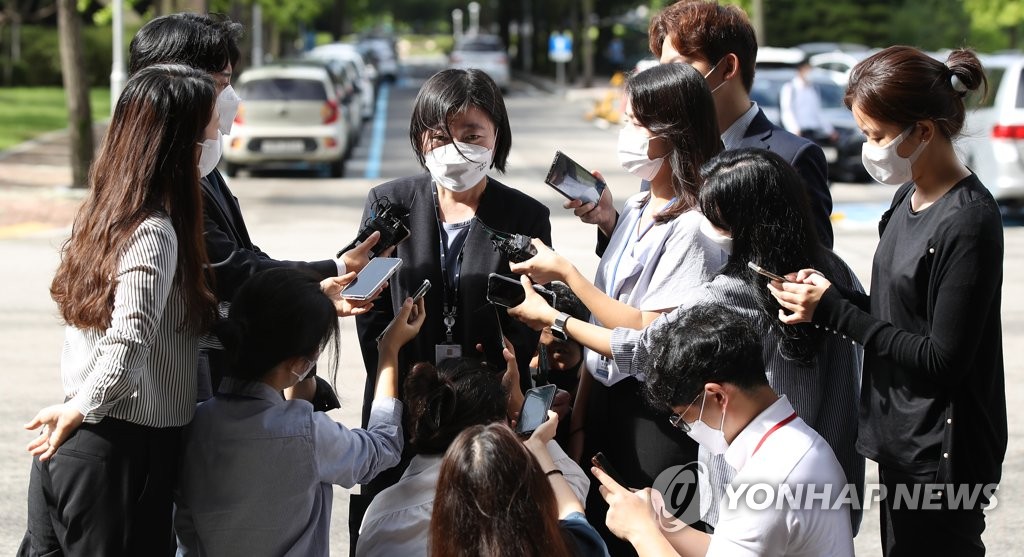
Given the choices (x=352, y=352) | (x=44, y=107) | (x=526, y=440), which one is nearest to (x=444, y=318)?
(x=526, y=440)

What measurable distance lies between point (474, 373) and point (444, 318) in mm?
395

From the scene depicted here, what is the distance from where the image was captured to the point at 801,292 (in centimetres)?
327

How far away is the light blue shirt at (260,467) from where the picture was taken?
327 centimetres

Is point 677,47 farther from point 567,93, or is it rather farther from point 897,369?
point 567,93

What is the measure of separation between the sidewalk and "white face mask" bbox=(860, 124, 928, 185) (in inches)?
367

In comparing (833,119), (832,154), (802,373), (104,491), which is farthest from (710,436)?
(832,154)

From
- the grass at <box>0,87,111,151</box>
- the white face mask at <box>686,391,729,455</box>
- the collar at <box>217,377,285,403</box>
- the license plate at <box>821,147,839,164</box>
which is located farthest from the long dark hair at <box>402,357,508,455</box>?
the grass at <box>0,87,111,151</box>

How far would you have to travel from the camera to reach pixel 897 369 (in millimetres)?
3238

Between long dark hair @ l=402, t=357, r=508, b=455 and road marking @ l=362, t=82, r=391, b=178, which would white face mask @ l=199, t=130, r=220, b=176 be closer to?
long dark hair @ l=402, t=357, r=508, b=455

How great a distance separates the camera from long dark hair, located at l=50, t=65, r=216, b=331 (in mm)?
3125

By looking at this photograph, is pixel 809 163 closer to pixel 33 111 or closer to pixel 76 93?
pixel 76 93

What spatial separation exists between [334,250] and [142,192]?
961cm

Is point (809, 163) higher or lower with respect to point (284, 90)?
higher

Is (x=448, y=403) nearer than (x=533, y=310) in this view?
Yes
